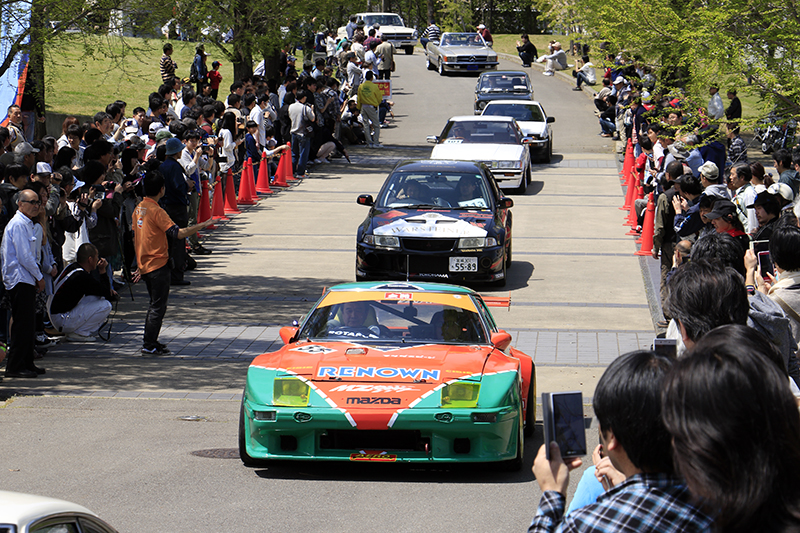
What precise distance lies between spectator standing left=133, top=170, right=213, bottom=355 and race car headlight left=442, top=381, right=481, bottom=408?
14.4 feet

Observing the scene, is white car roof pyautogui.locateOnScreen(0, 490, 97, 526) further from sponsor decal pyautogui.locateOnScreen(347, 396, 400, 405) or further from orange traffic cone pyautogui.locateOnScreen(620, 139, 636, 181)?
orange traffic cone pyautogui.locateOnScreen(620, 139, 636, 181)

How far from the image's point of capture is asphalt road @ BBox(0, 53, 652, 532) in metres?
6.05

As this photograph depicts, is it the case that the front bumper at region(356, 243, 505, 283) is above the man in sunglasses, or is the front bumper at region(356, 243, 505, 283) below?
below

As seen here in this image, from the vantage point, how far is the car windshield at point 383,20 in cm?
5697

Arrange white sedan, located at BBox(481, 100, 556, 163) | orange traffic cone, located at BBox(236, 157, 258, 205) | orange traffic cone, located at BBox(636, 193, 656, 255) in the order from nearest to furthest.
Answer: orange traffic cone, located at BBox(636, 193, 656, 255)
orange traffic cone, located at BBox(236, 157, 258, 205)
white sedan, located at BBox(481, 100, 556, 163)

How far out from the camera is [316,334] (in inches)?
312

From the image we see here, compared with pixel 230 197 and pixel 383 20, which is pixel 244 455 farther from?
pixel 383 20

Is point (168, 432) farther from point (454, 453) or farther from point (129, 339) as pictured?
point (129, 339)

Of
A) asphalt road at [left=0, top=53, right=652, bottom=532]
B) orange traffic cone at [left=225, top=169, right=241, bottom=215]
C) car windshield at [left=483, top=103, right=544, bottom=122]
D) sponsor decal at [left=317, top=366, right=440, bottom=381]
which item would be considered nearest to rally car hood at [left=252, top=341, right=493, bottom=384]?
sponsor decal at [left=317, top=366, right=440, bottom=381]

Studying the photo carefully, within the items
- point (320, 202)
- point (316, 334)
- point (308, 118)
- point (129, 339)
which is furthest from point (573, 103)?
point (316, 334)

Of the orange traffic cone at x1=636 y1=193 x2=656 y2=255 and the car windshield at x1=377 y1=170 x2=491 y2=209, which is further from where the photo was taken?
the orange traffic cone at x1=636 y1=193 x2=656 y2=255

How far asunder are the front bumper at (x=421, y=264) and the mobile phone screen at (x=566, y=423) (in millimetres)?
10926

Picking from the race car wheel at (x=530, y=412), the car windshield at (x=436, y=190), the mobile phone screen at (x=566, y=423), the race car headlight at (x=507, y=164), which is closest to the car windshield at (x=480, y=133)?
the race car headlight at (x=507, y=164)

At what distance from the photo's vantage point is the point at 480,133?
23.9 metres
